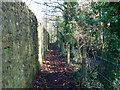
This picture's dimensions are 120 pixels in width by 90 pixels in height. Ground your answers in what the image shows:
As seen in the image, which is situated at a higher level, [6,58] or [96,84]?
[6,58]

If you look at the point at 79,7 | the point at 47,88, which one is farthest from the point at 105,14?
the point at 47,88

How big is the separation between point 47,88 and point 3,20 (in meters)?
3.97

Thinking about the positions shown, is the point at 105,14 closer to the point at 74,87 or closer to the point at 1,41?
the point at 1,41

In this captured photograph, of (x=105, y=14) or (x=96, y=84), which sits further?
(x=96, y=84)

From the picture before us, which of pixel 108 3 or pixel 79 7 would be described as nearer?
pixel 108 3

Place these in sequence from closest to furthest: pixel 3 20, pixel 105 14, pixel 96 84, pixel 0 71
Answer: pixel 0 71
pixel 3 20
pixel 105 14
pixel 96 84

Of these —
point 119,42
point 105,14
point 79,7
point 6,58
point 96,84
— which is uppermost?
point 79,7

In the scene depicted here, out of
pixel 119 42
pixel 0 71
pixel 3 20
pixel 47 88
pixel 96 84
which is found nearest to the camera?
pixel 0 71

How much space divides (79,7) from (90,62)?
2.38 metres

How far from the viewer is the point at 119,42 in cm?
323

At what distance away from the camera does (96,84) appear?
15.5 feet

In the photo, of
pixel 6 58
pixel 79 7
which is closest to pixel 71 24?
pixel 79 7

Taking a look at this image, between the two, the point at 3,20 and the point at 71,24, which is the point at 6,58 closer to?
the point at 3,20

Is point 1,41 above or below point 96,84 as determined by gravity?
above
